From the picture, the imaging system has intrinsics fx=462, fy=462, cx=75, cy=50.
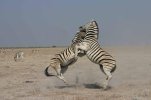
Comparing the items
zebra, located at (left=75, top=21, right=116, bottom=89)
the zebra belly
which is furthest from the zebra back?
the zebra belly

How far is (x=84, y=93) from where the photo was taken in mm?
14555

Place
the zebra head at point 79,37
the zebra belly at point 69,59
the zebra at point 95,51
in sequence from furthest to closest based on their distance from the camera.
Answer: the zebra head at point 79,37 → the zebra belly at point 69,59 → the zebra at point 95,51

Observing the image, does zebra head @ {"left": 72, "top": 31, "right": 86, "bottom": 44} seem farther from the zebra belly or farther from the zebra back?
the zebra belly

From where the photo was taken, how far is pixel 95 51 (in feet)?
53.3

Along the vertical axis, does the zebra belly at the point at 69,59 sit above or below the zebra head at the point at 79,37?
below

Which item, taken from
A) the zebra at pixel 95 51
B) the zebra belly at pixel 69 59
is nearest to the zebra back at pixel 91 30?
the zebra at pixel 95 51

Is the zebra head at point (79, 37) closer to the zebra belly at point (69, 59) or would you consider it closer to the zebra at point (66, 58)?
the zebra at point (66, 58)

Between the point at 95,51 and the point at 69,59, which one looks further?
the point at 69,59

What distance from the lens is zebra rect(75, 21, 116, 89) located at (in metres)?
15.9

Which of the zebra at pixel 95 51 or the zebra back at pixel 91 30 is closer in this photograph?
the zebra at pixel 95 51

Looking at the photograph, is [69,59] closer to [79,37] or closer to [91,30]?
[79,37]

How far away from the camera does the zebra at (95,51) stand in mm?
15898

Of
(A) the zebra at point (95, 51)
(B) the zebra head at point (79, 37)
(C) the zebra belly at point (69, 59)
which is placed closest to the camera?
(A) the zebra at point (95, 51)

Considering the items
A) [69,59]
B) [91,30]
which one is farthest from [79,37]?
[69,59]
